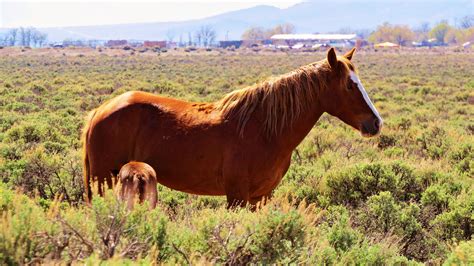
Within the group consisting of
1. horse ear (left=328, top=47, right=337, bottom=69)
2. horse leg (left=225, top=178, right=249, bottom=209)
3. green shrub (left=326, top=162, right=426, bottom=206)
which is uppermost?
horse ear (left=328, top=47, right=337, bottom=69)

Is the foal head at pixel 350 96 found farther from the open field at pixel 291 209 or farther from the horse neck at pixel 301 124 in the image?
the open field at pixel 291 209

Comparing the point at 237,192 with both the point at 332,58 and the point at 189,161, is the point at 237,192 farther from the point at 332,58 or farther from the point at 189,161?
the point at 332,58

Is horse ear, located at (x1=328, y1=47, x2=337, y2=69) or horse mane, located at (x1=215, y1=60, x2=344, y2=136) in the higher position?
horse ear, located at (x1=328, y1=47, x2=337, y2=69)

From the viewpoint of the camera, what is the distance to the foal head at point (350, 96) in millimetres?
5832

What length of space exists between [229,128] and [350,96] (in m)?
1.24

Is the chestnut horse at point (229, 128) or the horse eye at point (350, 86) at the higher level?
the horse eye at point (350, 86)

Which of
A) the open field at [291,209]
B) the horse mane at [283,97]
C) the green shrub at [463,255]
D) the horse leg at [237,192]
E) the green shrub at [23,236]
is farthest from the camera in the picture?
the horse mane at [283,97]

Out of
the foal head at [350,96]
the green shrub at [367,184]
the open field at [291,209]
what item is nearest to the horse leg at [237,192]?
the open field at [291,209]

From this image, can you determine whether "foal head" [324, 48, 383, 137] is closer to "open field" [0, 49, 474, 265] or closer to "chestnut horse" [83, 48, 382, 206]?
"chestnut horse" [83, 48, 382, 206]

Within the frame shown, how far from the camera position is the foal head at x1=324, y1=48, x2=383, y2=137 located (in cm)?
583

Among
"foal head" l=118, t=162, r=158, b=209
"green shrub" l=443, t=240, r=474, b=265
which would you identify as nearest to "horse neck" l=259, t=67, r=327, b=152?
"foal head" l=118, t=162, r=158, b=209

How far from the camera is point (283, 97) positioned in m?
5.83

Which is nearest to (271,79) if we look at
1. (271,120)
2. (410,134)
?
(271,120)

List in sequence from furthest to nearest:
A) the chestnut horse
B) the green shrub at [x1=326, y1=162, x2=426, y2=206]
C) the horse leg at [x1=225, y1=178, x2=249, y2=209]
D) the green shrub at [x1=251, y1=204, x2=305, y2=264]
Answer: the green shrub at [x1=326, y1=162, x2=426, y2=206]
the chestnut horse
the horse leg at [x1=225, y1=178, x2=249, y2=209]
the green shrub at [x1=251, y1=204, x2=305, y2=264]
